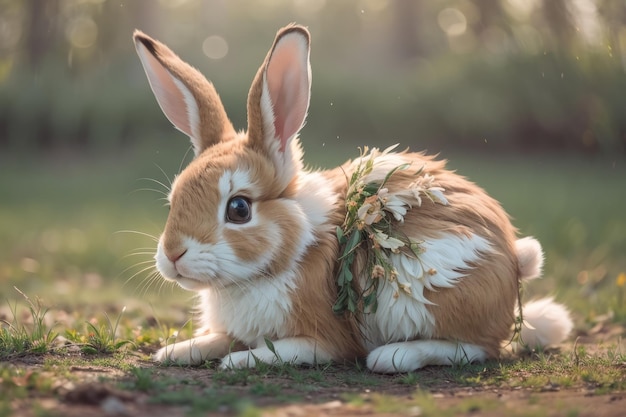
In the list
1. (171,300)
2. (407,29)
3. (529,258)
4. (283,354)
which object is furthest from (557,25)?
(407,29)

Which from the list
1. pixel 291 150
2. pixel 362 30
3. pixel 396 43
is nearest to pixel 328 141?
pixel 396 43

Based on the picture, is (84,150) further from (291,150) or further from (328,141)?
(291,150)

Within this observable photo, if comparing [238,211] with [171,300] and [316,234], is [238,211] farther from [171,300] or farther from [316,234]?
[171,300]

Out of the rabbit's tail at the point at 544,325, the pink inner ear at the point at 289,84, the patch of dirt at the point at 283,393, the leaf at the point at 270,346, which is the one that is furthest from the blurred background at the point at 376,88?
the leaf at the point at 270,346

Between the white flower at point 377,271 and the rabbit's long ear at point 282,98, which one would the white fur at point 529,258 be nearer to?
the white flower at point 377,271

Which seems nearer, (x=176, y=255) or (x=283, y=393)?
(x=283, y=393)

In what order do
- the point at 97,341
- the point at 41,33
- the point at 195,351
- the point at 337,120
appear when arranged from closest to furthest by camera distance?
the point at 195,351 → the point at 97,341 → the point at 337,120 → the point at 41,33

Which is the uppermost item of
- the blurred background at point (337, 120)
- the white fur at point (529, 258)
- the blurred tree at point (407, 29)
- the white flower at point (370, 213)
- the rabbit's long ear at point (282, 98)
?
the blurred tree at point (407, 29)
